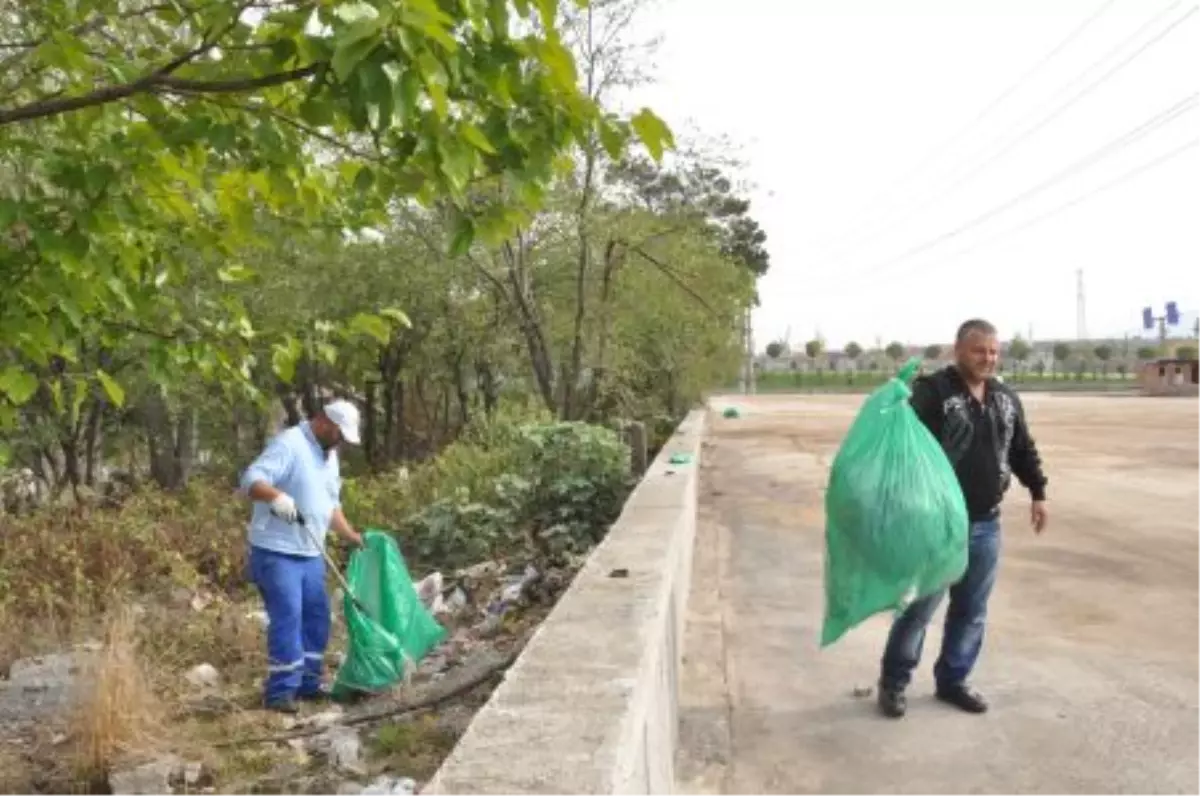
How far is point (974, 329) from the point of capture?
15.4 feet

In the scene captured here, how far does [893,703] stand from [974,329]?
5.30 ft

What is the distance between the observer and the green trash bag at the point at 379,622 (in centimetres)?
604

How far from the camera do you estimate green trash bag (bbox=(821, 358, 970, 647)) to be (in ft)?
14.5

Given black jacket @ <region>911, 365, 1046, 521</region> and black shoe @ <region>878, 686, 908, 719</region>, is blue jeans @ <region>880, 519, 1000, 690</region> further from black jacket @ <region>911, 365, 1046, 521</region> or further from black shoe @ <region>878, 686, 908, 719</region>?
black jacket @ <region>911, 365, 1046, 521</region>

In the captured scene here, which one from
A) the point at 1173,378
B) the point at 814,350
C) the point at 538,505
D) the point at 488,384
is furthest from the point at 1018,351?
the point at 538,505

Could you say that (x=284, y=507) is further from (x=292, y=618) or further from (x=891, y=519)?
(x=891, y=519)

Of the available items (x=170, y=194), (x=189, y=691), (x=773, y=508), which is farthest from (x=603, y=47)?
(x=170, y=194)

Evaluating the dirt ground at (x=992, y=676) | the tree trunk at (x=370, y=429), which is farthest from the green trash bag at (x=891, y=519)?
the tree trunk at (x=370, y=429)

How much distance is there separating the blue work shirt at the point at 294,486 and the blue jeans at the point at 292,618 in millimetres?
71

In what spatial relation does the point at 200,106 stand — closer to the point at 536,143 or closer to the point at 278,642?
the point at 536,143

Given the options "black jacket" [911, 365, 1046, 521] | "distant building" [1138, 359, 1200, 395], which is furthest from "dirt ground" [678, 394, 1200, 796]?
"distant building" [1138, 359, 1200, 395]

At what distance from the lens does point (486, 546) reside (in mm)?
10094

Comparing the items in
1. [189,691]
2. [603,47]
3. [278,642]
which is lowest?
[189,691]

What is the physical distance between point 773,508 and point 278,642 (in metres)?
6.81
